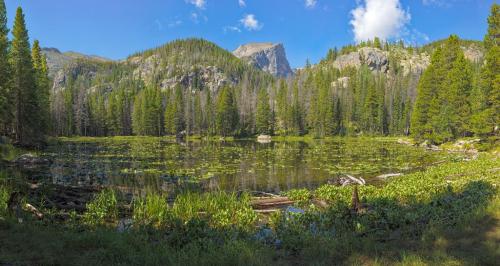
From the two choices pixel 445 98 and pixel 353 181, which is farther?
pixel 445 98

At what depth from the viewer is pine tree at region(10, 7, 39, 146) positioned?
45062 millimetres

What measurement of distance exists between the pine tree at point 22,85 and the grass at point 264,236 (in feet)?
138

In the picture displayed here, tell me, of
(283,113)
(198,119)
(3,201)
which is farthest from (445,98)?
(198,119)

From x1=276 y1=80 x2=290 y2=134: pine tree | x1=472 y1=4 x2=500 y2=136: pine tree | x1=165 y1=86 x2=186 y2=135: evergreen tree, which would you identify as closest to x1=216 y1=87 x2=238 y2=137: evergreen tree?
x1=165 y1=86 x2=186 y2=135: evergreen tree

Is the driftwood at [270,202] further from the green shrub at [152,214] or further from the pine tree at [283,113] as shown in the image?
the pine tree at [283,113]

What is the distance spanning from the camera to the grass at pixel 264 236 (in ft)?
23.8

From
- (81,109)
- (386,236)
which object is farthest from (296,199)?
(81,109)

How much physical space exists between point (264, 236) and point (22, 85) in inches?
1950

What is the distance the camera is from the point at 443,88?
52594mm

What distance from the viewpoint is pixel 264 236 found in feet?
32.4

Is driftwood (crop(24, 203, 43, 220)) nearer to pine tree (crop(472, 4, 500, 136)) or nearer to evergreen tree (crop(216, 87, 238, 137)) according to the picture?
pine tree (crop(472, 4, 500, 136))

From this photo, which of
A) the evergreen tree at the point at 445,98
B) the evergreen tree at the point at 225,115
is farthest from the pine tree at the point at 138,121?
the evergreen tree at the point at 445,98

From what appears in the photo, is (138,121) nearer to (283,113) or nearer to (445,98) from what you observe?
(283,113)

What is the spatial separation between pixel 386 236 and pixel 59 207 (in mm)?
11971
